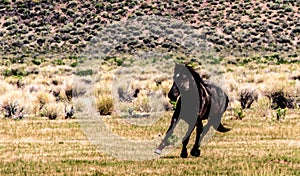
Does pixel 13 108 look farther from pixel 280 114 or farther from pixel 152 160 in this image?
pixel 152 160

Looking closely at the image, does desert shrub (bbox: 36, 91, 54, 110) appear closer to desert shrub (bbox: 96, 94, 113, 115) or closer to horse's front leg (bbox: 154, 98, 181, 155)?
desert shrub (bbox: 96, 94, 113, 115)

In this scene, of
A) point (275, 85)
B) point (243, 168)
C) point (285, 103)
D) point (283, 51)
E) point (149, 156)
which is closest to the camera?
point (243, 168)

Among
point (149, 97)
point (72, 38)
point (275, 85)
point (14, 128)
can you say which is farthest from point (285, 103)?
point (72, 38)

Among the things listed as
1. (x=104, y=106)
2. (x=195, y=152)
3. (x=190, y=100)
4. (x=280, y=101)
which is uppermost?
(x=190, y=100)

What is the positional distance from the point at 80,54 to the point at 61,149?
55.1 metres

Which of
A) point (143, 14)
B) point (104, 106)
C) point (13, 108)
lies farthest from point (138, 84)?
point (143, 14)

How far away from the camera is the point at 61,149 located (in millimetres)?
14203

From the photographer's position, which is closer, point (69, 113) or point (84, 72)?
point (69, 113)

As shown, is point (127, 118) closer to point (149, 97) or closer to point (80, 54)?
point (149, 97)

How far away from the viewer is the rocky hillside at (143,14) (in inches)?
2771

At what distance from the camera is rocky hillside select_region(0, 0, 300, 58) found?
7038 centimetres

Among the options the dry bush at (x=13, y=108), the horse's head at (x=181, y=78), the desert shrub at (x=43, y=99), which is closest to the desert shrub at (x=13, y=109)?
the dry bush at (x=13, y=108)

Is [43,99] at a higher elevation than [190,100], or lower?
lower

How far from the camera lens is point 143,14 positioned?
75.8m
